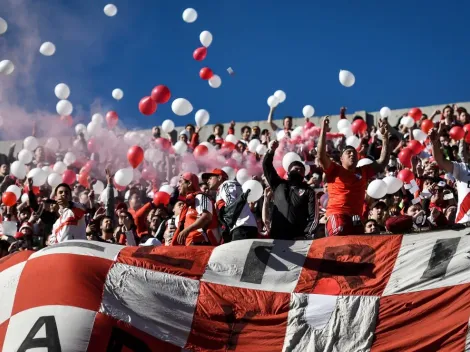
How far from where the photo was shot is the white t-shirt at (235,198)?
27.4 feet

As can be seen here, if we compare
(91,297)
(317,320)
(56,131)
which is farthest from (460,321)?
(56,131)

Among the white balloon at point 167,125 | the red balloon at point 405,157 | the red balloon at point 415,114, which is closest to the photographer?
the red balloon at point 405,157

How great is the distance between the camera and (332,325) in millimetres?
6012

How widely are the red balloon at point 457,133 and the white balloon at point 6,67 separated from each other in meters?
7.07

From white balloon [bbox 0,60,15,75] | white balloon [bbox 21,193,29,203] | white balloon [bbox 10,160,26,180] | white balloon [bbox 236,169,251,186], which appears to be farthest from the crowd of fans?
white balloon [bbox 0,60,15,75]

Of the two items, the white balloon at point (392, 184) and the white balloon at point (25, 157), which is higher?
the white balloon at point (25, 157)

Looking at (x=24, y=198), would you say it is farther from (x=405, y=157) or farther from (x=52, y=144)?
(x=405, y=157)

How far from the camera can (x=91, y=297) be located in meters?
6.25

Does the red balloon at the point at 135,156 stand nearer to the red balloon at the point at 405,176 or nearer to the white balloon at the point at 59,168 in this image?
→ the white balloon at the point at 59,168

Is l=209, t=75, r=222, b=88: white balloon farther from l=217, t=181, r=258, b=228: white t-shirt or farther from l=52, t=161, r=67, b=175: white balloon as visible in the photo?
l=217, t=181, r=258, b=228: white t-shirt

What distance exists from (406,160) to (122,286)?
725 centimetres

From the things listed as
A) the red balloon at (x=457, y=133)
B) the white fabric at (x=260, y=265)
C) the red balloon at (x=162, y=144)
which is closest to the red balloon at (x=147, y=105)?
the red balloon at (x=162, y=144)

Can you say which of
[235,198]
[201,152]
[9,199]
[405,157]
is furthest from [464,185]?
[9,199]

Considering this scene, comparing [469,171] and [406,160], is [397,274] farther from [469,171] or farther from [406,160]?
[406,160]
